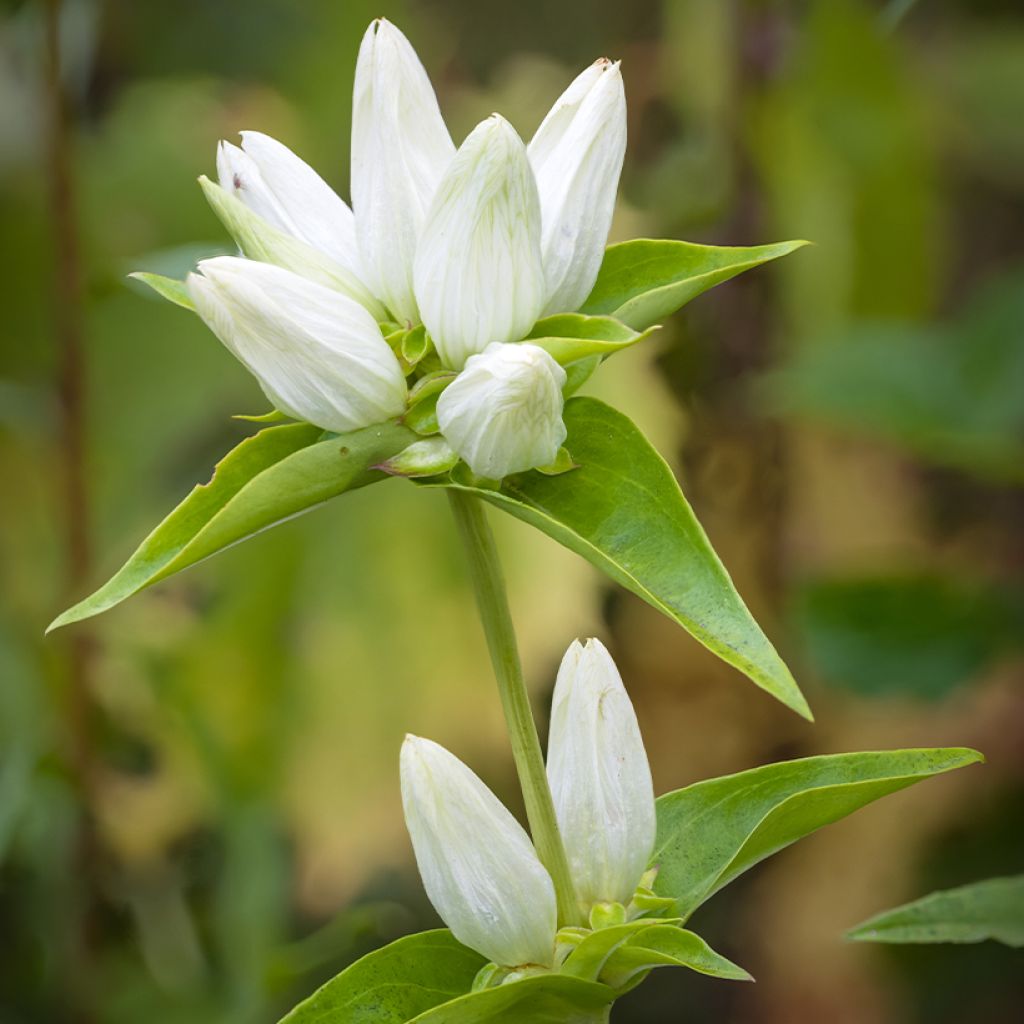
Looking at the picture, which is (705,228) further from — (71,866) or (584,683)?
(584,683)

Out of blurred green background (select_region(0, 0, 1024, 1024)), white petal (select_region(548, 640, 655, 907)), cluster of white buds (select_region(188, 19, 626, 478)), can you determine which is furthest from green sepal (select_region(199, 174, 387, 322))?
blurred green background (select_region(0, 0, 1024, 1024))

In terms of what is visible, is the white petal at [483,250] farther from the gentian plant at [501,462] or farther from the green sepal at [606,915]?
the green sepal at [606,915]

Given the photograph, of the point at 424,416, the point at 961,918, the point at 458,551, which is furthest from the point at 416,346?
the point at 458,551

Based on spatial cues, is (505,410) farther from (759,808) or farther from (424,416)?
(759,808)

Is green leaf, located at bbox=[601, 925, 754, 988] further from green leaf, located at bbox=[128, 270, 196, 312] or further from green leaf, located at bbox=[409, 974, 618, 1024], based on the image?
green leaf, located at bbox=[128, 270, 196, 312]

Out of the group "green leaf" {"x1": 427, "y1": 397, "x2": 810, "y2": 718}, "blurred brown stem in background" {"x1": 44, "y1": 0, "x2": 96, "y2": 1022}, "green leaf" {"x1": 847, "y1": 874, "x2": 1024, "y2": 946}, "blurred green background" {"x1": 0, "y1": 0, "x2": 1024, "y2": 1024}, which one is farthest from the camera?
"blurred green background" {"x1": 0, "y1": 0, "x2": 1024, "y2": 1024}

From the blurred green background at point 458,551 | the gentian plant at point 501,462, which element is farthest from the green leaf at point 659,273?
the blurred green background at point 458,551
